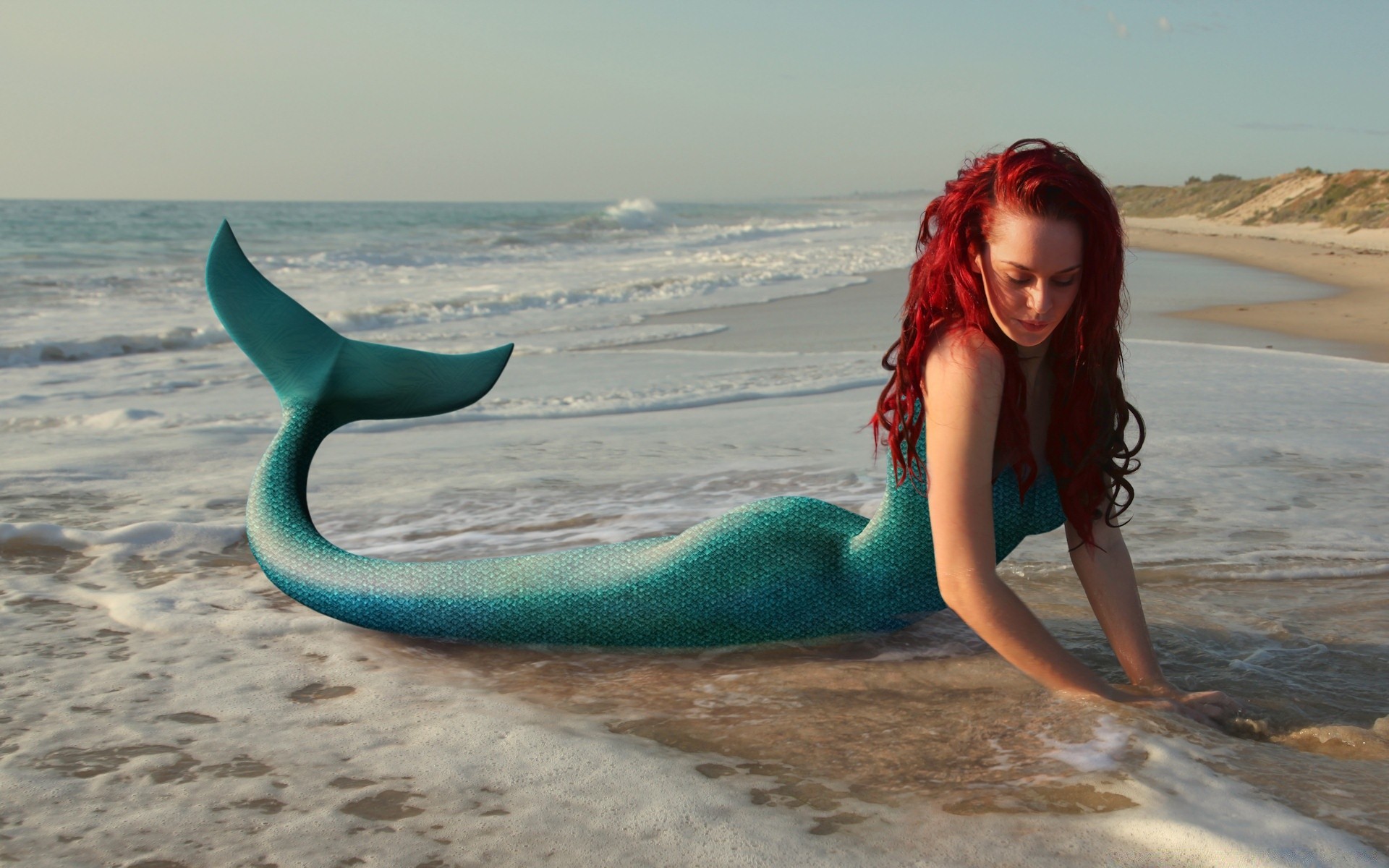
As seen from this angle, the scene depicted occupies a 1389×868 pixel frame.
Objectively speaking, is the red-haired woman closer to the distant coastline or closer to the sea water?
the sea water

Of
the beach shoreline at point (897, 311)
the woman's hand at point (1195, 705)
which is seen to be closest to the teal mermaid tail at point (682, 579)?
the woman's hand at point (1195, 705)

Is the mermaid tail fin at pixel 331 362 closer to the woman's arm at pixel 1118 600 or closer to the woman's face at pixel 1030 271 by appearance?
the woman's face at pixel 1030 271

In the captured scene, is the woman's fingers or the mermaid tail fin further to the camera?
the mermaid tail fin

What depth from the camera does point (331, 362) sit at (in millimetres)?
3121

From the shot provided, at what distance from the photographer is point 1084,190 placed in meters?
1.99

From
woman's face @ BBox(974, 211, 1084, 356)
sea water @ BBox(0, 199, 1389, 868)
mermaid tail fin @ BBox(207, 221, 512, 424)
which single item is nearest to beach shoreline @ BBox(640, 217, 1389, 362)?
sea water @ BBox(0, 199, 1389, 868)

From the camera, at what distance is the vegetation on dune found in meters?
24.4

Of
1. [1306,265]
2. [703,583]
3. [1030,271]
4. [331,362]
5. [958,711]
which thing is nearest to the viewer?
[1030,271]

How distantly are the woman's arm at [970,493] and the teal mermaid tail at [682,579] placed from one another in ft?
0.92

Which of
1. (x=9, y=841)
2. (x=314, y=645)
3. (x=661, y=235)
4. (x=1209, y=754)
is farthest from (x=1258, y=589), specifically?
(x=661, y=235)

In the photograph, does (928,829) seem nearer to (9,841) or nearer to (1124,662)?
(1124,662)

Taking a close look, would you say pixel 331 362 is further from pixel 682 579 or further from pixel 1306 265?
pixel 1306 265

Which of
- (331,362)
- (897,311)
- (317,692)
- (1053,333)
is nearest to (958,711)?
(1053,333)

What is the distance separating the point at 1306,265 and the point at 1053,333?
15869 mm
